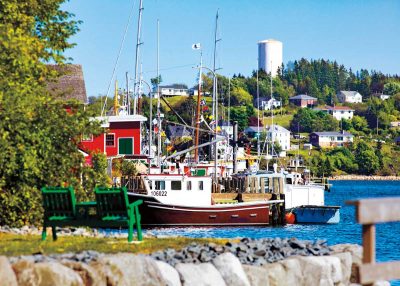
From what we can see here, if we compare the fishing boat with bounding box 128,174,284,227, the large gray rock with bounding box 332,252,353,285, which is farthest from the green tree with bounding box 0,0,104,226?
the fishing boat with bounding box 128,174,284,227

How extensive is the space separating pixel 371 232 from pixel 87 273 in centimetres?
400

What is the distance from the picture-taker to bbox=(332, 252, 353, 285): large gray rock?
19.1 meters

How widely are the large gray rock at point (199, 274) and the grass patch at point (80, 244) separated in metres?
1.58

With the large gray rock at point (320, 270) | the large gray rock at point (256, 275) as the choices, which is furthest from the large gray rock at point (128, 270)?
the large gray rock at point (320, 270)

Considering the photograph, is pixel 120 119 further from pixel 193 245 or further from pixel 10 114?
pixel 193 245

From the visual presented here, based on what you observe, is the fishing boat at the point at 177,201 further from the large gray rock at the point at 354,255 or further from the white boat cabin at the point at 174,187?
the large gray rock at the point at 354,255

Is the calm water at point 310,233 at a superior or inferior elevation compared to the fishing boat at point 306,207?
inferior

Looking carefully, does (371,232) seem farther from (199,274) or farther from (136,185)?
(136,185)

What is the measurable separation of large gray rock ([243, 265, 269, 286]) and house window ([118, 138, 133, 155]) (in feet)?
194

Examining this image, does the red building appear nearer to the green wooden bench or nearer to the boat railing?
the boat railing

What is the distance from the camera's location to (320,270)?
60.2 ft

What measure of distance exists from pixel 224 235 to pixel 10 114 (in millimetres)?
35331

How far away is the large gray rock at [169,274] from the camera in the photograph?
15844mm

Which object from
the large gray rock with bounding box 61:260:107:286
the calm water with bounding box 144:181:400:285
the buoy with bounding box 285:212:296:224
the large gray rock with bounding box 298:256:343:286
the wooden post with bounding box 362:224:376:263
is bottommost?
the calm water with bounding box 144:181:400:285
